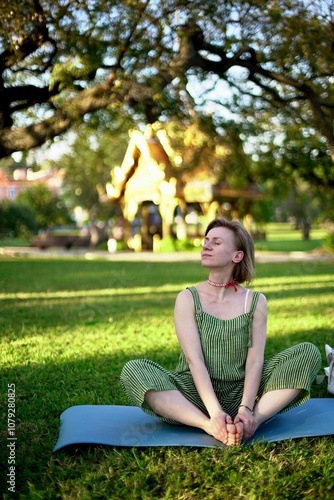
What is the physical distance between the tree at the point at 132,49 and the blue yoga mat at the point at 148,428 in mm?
5362

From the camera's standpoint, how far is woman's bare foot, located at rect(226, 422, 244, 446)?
3113 mm

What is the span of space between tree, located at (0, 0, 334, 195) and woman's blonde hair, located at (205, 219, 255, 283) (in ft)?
16.2

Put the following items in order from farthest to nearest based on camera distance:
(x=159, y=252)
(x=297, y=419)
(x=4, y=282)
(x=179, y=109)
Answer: (x=159, y=252)
(x=4, y=282)
(x=179, y=109)
(x=297, y=419)

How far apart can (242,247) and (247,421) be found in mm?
1031

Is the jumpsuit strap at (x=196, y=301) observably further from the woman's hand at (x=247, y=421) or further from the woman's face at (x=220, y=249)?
the woman's hand at (x=247, y=421)

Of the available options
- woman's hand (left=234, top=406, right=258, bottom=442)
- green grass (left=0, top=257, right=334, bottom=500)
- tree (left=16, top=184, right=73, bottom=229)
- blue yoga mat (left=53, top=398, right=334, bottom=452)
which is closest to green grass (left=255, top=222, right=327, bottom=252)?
tree (left=16, top=184, right=73, bottom=229)

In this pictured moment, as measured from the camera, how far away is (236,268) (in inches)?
146

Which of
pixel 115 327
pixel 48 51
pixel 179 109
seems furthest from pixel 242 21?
pixel 115 327

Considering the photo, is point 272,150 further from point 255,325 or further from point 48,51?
point 255,325

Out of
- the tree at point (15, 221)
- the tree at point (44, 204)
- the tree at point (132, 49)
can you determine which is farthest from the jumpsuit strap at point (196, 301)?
the tree at point (44, 204)

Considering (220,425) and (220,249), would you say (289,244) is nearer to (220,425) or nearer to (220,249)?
(220,249)

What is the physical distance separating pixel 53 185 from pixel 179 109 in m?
40.9

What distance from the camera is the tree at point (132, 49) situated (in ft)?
26.6

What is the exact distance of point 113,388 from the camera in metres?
4.60
